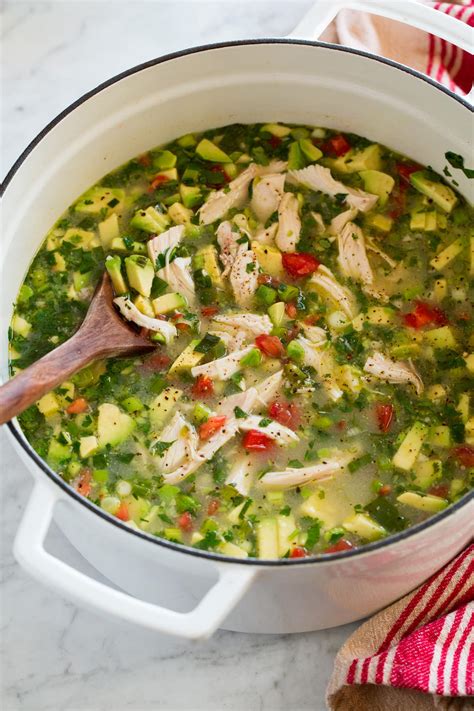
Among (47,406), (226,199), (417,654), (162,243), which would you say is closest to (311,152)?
(226,199)

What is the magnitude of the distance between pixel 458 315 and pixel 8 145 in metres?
1.62

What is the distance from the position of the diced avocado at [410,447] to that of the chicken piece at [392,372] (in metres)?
0.12

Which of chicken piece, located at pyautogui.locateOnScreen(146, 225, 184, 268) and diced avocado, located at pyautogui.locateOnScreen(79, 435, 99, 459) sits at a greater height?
chicken piece, located at pyautogui.locateOnScreen(146, 225, 184, 268)

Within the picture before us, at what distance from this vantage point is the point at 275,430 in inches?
106

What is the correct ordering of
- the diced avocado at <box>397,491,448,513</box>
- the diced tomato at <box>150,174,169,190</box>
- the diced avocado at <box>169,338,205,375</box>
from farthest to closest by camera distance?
the diced tomato at <box>150,174,169,190</box>, the diced avocado at <box>169,338,205,375</box>, the diced avocado at <box>397,491,448,513</box>

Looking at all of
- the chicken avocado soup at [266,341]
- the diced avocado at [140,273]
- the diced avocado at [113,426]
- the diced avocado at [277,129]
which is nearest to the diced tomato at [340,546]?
the chicken avocado soup at [266,341]

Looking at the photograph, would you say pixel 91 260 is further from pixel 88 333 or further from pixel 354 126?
pixel 354 126

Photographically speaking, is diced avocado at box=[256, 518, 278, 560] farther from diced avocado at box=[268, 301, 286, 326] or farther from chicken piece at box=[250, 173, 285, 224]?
chicken piece at box=[250, 173, 285, 224]

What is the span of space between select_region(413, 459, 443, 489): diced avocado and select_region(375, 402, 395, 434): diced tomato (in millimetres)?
140

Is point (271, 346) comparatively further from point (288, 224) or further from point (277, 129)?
point (277, 129)

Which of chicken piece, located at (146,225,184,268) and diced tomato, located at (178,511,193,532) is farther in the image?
chicken piece, located at (146,225,184,268)

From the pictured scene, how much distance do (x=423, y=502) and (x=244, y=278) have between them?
2.69 ft

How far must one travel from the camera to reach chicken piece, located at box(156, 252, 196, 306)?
9.53ft

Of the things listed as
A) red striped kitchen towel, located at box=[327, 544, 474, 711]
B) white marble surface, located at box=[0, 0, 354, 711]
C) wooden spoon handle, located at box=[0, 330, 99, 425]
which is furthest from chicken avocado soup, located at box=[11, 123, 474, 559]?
white marble surface, located at box=[0, 0, 354, 711]
